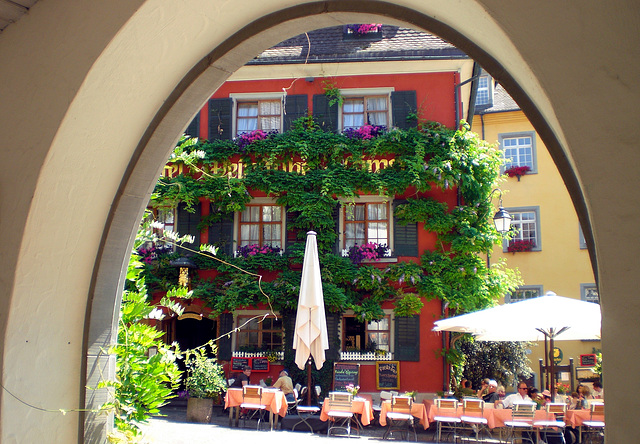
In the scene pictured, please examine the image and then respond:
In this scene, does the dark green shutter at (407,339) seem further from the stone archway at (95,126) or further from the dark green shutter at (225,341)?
the stone archway at (95,126)

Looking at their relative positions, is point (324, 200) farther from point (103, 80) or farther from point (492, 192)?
point (103, 80)

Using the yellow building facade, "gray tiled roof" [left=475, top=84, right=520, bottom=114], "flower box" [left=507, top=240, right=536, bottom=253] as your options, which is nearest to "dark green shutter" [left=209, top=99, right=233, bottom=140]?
the yellow building facade

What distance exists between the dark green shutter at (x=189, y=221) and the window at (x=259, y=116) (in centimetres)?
237

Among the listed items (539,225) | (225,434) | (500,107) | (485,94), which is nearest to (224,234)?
(225,434)

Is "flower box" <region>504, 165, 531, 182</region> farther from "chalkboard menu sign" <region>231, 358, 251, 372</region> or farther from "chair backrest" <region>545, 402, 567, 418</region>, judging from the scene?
"chair backrest" <region>545, 402, 567, 418</region>

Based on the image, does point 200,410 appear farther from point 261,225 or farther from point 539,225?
point 539,225

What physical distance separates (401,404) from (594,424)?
298 centimetres

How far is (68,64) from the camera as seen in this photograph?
262cm

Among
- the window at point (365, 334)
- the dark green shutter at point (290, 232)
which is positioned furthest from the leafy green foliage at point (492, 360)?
the dark green shutter at point (290, 232)

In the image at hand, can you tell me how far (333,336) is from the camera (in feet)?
48.1

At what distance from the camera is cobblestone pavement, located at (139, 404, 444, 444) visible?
32.9ft

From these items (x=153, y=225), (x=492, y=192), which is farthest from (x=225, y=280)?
(x=153, y=225)

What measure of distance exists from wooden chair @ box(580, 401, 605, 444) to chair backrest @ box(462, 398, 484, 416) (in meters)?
1.50

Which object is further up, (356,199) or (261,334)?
(356,199)
